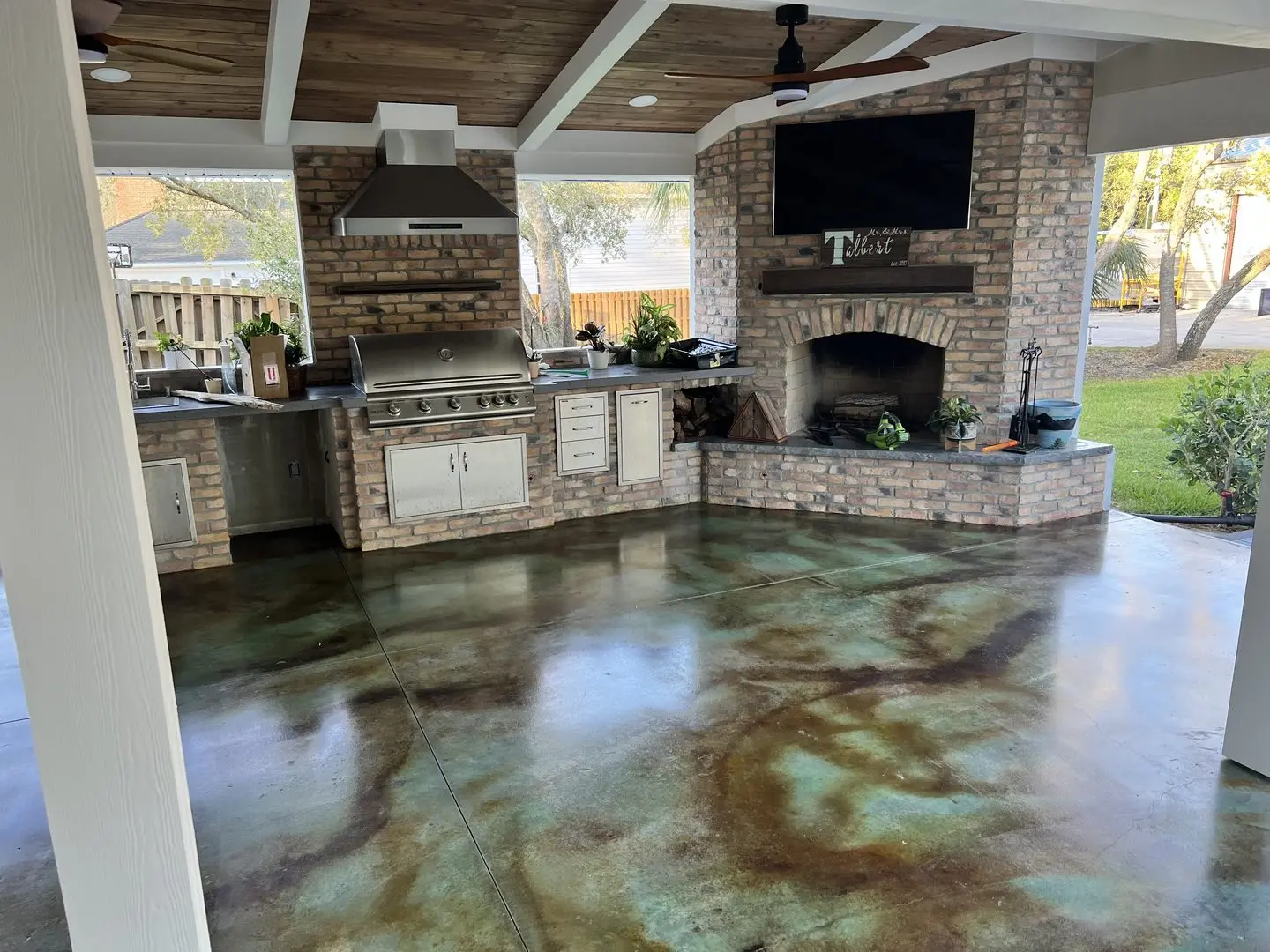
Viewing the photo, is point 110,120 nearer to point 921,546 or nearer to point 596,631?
point 596,631

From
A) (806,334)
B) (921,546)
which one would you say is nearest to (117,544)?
(921,546)

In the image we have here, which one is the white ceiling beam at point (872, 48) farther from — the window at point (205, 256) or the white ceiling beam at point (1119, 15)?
the window at point (205, 256)

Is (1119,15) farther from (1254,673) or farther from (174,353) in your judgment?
(174,353)

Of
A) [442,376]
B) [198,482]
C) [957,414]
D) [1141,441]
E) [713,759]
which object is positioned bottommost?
[713,759]

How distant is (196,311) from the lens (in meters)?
6.07

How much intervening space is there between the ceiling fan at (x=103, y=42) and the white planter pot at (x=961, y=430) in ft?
15.3

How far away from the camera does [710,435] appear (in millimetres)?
6801

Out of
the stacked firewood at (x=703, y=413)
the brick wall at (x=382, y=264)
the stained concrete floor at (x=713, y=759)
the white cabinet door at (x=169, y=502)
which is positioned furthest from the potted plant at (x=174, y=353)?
the stacked firewood at (x=703, y=413)

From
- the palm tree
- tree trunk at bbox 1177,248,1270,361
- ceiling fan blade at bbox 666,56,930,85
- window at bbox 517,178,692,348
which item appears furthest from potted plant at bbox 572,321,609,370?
tree trunk at bbox 1177,248,1270,361

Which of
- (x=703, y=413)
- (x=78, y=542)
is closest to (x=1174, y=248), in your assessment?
(x=703, y=413)

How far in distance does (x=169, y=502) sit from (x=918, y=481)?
4.85 meters

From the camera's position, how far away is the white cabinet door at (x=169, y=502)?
522cm

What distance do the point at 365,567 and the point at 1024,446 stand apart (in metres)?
4.36

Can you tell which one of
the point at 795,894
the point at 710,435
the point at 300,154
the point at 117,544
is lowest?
the point at 795,894
